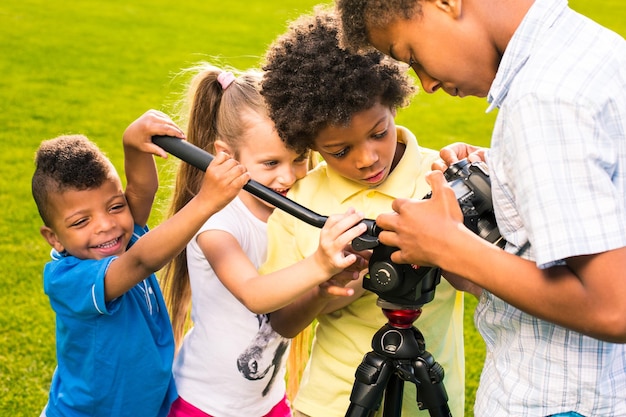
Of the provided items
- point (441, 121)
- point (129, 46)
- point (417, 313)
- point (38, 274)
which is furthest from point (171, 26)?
point (417, 313)

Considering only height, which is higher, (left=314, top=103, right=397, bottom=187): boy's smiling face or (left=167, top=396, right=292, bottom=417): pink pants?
(left=314, top=103, right=397, bottom=187): boy's smiling face

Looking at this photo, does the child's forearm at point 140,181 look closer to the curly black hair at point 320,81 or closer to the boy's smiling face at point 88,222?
the boy's smiling face at point 88,222

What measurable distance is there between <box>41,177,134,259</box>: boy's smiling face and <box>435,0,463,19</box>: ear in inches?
50.1

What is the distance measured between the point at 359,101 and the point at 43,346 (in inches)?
104

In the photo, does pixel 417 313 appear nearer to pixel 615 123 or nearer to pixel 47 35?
Result: pixel 615 123

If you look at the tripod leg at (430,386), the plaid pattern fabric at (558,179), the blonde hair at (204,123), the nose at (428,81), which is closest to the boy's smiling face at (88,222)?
the blonde hair at (204,123)

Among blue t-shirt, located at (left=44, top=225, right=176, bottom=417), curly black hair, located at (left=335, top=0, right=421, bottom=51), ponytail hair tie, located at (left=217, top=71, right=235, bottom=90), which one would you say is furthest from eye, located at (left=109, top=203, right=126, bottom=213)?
curly black hair, located at (left=335, top=0, right=421, bottom=51)

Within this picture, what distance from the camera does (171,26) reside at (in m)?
14.0

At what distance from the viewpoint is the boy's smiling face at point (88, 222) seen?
97.0 inches

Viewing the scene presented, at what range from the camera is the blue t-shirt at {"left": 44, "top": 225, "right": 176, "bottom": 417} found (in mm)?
2426

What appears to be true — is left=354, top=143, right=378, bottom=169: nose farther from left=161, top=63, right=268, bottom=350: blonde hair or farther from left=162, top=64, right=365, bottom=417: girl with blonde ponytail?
left=161, top=63, right=268, bottom=350: blonde hair

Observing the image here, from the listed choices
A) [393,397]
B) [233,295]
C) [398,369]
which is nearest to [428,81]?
[398,369]

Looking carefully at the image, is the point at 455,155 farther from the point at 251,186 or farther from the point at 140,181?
the point at 140,181

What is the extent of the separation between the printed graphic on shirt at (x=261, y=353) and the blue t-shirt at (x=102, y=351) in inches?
9.4
